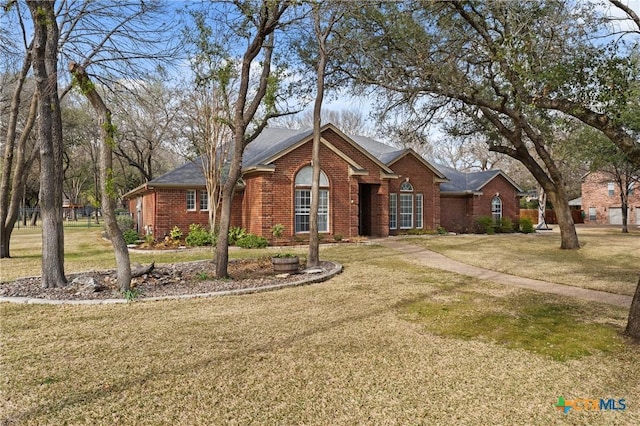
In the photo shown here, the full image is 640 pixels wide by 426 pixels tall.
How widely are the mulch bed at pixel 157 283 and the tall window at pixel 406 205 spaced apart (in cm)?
1430

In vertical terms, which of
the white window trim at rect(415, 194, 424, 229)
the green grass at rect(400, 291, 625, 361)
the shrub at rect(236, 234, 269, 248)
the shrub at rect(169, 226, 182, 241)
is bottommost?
the green grass at rect(400, 291, 625, 361)

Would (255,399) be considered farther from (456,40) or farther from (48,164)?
(456,40)

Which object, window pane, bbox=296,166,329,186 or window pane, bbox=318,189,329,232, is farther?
window pane, bbox=318,189,329,232

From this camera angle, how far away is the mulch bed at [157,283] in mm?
8219

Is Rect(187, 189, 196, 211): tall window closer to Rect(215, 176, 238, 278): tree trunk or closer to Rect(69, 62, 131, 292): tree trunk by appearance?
Rect(215, 176, 238, 278): tree trunk

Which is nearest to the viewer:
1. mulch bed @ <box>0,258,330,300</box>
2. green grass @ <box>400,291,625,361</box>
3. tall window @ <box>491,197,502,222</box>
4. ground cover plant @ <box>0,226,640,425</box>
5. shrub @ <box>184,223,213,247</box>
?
ground cover plant @ <box>0,226,640,425</box>

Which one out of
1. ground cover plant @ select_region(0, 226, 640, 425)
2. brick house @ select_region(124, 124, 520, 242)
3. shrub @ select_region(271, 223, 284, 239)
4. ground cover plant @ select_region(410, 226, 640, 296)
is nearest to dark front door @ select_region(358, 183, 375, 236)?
brick house @ select_region(124, 124, 520, 242)

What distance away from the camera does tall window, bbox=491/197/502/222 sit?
2929 centimetres

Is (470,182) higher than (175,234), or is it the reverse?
(470,182)

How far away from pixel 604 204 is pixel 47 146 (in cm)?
5669

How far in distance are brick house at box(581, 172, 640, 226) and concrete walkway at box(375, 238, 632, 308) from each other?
40255mm

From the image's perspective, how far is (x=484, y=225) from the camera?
2750 cm

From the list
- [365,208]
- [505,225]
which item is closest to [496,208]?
[505,225]

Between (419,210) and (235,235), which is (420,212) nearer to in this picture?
(419,210)
